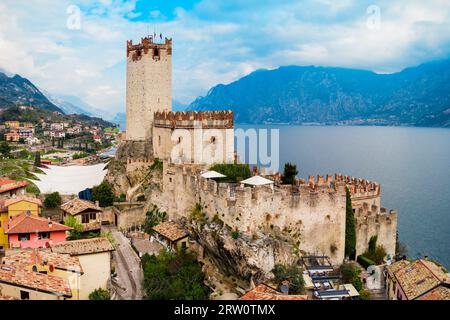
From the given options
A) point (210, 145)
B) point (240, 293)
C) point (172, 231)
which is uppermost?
point (210, 145)

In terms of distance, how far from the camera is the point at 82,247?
2470cm

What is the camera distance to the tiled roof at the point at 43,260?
2088 cm

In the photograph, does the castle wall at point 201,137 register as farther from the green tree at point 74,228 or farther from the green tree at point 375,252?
the green tree at point 375,252

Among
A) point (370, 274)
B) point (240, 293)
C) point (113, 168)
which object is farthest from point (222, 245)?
point (113, 168)

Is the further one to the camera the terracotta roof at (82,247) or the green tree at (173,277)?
the green tree at (173,277)

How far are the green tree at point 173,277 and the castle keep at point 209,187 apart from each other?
11.5 ft

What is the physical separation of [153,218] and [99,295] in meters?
12.6

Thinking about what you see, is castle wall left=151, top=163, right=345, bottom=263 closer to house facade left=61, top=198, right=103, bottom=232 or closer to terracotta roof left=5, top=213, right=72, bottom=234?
house facade left=61, top=198, right=103, bottom=232

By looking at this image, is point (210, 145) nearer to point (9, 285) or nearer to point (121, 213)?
point (121, 213)

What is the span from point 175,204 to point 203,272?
21.7 feet

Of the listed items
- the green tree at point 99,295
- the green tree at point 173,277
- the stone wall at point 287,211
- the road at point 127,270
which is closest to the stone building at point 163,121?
the stone wall at point 287,211

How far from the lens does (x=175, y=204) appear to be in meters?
33.2

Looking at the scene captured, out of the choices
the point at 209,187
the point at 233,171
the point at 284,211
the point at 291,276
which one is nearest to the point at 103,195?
the point at 233,171

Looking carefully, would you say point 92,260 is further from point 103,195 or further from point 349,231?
Answer: point 349,231
